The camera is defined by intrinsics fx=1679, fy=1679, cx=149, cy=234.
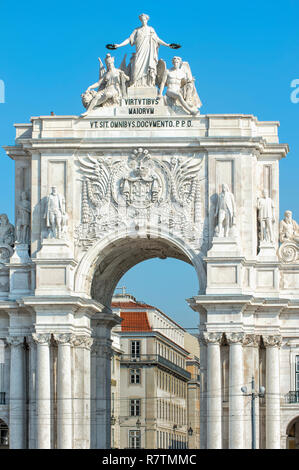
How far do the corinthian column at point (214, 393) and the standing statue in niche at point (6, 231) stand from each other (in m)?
10.5

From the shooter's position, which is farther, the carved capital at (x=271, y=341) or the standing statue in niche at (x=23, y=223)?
the standing statue in niche at (x=23, y=223)

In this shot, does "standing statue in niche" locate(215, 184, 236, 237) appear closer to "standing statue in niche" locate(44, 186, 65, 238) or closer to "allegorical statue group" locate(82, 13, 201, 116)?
"allegorical statue group" locate(82, 13, 201, 116)

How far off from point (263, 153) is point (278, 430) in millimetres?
12663

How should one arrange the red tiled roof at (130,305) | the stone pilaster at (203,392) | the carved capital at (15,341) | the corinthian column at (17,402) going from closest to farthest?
the stone pilaster at (203,392)
the corinthian column at (17,402)
the carved capital at (15,341)
the red tiled roof at (130,305)

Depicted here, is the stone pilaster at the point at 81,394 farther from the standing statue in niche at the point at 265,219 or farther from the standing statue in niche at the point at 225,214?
the standing statue in niche at the point at 265,219

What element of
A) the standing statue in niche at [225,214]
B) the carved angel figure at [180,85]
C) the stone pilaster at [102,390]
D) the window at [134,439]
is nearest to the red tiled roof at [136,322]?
the window at [134,439]

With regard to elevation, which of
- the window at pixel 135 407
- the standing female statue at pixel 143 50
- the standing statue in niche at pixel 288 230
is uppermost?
the standing female statue at pixel 143 50

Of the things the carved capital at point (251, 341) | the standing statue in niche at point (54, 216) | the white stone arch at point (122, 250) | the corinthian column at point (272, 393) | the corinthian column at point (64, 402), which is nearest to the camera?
the corinthian column at point (64, 402)

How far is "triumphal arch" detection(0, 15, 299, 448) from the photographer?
2913 inches

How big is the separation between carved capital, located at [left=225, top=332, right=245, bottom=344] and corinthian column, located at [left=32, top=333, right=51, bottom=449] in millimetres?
7895

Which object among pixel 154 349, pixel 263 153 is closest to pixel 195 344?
pixel 154 349

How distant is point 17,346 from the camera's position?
75.8 meters

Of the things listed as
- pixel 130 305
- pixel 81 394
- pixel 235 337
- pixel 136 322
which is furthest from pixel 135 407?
pixel 235 337

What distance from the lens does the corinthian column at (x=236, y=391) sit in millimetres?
72812
